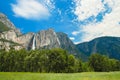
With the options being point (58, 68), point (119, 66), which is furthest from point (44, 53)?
point (119, 66)

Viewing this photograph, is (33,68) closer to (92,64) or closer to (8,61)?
(8,61)

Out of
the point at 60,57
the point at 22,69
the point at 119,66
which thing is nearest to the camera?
the point at 60,57

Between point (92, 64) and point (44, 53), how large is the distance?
35107mm

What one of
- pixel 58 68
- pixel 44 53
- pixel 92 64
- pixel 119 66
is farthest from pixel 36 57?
pixel 119 66

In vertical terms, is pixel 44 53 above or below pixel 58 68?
above

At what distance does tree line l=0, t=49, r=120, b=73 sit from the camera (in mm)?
115375

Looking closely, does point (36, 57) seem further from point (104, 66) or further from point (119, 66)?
point (119, 66)

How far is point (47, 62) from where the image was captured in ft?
386

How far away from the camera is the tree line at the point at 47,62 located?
379 ft

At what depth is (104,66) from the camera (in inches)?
5561

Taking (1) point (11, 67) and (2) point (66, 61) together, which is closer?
(2) point (66, 61)

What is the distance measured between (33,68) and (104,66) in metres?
44.3

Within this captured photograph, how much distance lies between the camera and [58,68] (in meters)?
115

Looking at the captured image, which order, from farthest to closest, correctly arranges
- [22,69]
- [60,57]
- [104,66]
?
[104,66], [22,69], [60,57]
